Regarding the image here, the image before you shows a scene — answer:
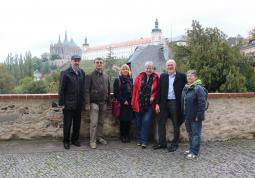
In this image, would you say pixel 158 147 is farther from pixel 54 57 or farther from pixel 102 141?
pixel 54 57

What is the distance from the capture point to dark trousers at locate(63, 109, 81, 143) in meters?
6.23

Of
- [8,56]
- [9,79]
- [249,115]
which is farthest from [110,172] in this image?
[8,56]

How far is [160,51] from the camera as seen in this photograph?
22.5m

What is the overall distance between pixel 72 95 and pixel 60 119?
94 cm

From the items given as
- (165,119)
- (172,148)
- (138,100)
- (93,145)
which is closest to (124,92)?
(138,100)

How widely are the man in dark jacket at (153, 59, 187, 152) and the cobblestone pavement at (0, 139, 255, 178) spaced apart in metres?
0.46

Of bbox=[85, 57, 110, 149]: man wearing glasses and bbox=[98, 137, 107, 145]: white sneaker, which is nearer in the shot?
bbox=[85, 57, 110, 149]: man wearing glasses

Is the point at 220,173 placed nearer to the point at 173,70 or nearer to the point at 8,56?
the point at 173,70

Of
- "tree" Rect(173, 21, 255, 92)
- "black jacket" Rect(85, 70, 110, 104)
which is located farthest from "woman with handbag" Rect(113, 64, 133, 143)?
"tree" Rect(173, 21, 255, 92)

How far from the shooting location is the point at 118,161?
5.47 metres

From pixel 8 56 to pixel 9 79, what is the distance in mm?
55579

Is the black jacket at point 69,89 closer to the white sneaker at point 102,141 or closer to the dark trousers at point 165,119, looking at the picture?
the white sneaker at point 102,141

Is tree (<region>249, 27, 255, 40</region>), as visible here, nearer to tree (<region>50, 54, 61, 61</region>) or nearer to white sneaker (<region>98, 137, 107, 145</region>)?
white sneaker (<region>98, 137, 107, 145</region>)

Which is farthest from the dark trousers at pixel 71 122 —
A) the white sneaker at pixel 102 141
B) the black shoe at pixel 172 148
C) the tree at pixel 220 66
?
the tree at pixel 220 66
